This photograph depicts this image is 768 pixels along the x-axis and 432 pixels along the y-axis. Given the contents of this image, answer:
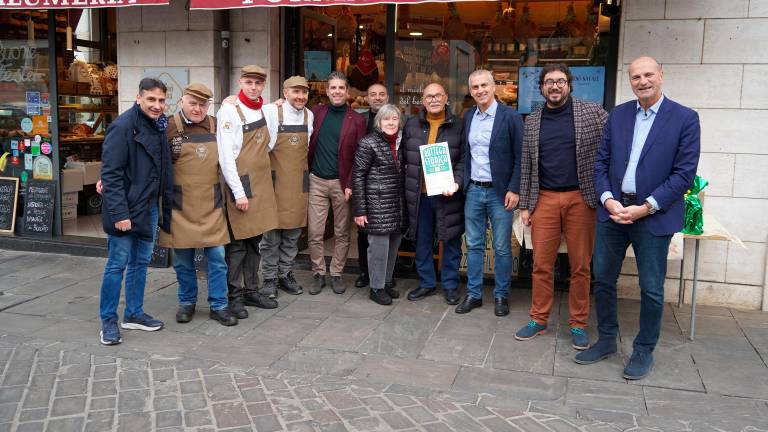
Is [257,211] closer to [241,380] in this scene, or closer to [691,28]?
[241,380]

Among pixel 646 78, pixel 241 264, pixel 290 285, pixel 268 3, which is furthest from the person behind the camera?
pixel 290 285

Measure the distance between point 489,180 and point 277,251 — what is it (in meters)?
2.00

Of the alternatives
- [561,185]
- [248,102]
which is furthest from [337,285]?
[561,185]

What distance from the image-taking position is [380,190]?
6.11m

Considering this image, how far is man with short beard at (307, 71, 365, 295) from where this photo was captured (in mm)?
6367

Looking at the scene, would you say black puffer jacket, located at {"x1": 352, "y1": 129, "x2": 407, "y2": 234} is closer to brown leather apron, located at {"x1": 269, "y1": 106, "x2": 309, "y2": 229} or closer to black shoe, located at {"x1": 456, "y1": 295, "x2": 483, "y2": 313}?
brown leather apron, located at {"x1": 269, "y1": 106, "x2": 309, "y2": 229}

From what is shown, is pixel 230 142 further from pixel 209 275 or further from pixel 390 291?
pixel 390 291

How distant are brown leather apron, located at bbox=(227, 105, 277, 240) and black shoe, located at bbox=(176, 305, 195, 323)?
687 mm

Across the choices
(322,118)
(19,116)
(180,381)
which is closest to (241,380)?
(180,381)

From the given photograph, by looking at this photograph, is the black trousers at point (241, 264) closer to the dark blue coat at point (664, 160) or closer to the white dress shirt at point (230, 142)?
the white dress shirt at point (230, 142)

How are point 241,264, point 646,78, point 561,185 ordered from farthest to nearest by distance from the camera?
point 241,264, point 561,185, point 646,78

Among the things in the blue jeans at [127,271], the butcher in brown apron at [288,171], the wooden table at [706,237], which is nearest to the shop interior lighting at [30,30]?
the butcher in brown apron at [288,171]

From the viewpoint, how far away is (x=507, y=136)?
5723 mm

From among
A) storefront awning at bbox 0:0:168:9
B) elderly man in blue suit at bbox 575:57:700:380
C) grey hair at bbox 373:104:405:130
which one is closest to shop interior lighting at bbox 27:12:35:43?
storefront awning at bbox 0:0:168:9
